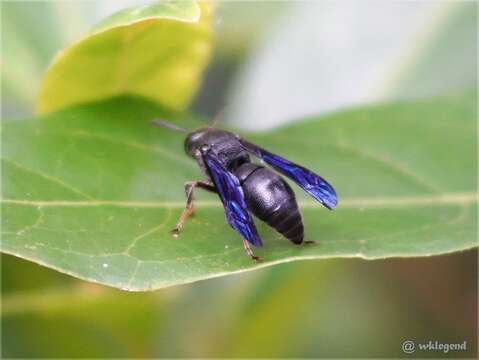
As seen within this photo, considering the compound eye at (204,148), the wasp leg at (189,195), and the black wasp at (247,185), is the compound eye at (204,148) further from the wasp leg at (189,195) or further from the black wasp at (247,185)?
the wasp leg at (189,195)

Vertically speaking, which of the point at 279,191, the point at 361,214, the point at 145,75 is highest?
the point at 145,75

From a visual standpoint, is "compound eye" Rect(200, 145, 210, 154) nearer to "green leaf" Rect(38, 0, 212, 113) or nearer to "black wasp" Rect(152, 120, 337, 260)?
"black wasp" Rect(152, 120, 337, 260)

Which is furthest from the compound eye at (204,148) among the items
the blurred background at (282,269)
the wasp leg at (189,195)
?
the blurred background at (282,269)

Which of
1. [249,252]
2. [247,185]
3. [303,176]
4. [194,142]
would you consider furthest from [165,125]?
[249,252]

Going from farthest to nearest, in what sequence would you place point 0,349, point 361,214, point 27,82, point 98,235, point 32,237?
point 27,82, point 0,349, point 361,214, point 98,235, point 32,237

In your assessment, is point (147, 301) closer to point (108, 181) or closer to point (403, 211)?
point (108, 181)

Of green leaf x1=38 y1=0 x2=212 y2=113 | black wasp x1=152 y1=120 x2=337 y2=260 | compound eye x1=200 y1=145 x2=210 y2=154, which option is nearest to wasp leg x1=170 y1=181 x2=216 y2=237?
black wasp x1=152 y1=120 x2=337 y2=260

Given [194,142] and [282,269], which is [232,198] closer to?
[194,142]

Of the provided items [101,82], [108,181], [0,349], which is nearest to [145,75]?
[101,82]
